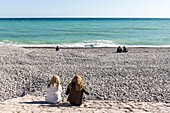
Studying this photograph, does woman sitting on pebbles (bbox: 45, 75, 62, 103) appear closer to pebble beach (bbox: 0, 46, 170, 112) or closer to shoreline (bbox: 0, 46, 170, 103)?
pebble beach (bbox: 0, 46, 170, 112)

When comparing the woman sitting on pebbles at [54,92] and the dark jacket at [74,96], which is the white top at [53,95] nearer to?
the woman sitting on pebbles at [54,92]

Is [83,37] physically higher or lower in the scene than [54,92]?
higher

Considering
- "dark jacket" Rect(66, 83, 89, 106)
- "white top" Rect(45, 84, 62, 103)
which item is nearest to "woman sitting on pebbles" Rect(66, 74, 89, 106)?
"dark jacket" Rect(66, 83, 89, 106)

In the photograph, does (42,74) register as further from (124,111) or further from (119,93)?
(124,111)

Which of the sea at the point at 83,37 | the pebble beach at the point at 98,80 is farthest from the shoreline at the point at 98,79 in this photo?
the sea at the point at 83,37

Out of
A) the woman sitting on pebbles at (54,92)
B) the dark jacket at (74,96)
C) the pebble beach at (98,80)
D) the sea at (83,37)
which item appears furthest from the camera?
the sea at (83,37)

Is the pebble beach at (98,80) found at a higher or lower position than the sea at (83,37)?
lower

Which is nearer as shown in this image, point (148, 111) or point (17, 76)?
point (148, 111)

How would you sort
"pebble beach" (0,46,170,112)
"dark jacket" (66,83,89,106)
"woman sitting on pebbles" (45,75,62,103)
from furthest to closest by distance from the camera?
1. "pebble beach" (0,46,170,112)
2. "woman sitting on pebbles" (45,75,62,103)
3. "dark jacket" (66,83,89,106)

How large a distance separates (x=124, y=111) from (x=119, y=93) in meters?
2.29

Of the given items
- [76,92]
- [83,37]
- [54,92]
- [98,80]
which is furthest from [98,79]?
[83,37]

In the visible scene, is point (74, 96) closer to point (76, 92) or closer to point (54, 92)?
point (76, 92)

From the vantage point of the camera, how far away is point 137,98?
Answer: 10.5 metres

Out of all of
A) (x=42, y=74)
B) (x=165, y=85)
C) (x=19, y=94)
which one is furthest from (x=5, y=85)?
(x=165, y=85)
